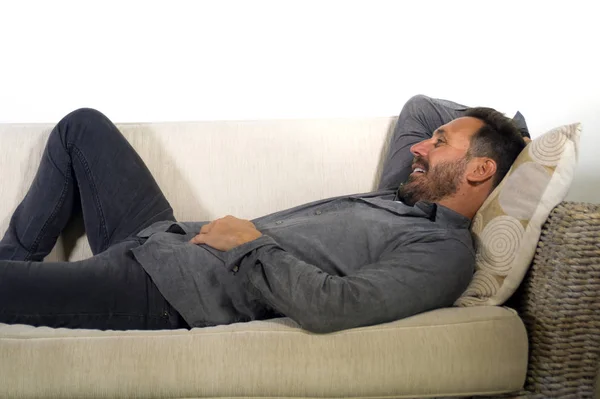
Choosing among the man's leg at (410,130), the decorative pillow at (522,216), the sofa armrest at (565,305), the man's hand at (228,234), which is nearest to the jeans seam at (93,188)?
the man's hand at (228,234)

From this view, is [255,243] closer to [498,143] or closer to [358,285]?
[358,285]

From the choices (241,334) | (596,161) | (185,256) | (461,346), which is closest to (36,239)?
(185,256)

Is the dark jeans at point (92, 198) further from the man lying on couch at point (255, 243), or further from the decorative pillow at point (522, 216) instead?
the decorative pillow at point (522, 216)

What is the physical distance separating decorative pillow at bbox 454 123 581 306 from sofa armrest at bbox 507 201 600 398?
0.03 meters

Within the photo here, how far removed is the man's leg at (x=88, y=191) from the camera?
6.15 ft

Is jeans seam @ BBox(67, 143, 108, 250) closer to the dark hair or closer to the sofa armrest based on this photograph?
the dark hair

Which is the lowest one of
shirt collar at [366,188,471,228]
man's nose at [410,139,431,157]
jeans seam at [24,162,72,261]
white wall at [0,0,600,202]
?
jeans seam at [24,162,72,261]

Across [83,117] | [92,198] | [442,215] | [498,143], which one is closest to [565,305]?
[442,215]

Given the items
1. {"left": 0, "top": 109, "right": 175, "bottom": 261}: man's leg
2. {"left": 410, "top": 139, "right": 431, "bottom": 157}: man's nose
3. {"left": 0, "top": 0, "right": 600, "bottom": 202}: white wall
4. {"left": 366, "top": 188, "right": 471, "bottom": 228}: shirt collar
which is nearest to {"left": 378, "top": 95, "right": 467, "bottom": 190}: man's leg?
{"left": 410, "top": 139, "right": 431, "bottom": 157}: man's nose

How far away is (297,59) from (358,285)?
3.97 feet

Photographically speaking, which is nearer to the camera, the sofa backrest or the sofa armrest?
the sofa armrest

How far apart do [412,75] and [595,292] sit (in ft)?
3.95

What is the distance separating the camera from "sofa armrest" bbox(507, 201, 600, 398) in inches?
57.4

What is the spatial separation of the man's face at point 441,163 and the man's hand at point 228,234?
0.49 m
